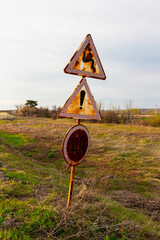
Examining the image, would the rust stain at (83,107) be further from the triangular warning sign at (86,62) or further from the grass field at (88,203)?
the grass field at (88,203)

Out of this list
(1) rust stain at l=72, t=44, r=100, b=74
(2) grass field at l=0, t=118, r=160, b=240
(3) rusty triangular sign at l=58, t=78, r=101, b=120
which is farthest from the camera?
(1) rust stain at l=72, t=44, r=100, b=74

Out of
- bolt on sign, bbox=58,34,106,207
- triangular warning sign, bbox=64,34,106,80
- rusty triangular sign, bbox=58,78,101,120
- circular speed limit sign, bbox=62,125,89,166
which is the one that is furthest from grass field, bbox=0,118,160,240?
triangular warning sign, bbox=64,34,106,80

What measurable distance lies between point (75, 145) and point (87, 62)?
1.59 meters

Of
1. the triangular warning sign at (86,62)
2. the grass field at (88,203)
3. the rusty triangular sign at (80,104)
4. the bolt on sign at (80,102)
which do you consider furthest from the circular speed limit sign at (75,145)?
the triangular warning sign at (86,62)

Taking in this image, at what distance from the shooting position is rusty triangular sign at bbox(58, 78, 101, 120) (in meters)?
3.21

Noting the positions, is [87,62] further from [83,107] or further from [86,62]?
[83,107]

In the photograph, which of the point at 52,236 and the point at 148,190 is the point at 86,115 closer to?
the point at 52,236

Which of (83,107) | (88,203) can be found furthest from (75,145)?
(88,203)

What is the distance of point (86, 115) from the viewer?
11.2 ft

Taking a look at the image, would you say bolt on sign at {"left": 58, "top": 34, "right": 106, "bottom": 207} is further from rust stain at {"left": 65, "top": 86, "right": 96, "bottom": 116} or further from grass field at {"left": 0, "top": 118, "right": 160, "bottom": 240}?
grass field at {"left": 0, "top": 118, "right": 160, "bottom": 240}

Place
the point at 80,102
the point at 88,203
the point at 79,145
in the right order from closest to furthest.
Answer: the point at 80,102 < the point at 79,145 < the point at 88,203

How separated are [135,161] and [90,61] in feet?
27.3

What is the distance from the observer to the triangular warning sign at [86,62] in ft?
10.6

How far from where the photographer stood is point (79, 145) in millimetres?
3480
